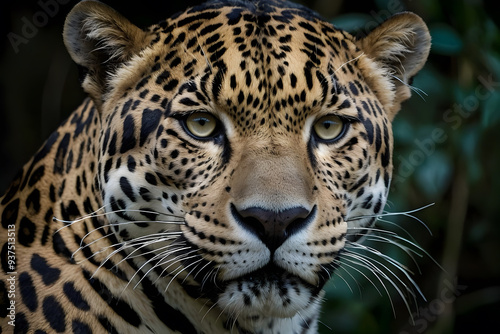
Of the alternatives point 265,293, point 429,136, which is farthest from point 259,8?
point 429,136

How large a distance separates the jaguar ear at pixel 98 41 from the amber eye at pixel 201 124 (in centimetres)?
44

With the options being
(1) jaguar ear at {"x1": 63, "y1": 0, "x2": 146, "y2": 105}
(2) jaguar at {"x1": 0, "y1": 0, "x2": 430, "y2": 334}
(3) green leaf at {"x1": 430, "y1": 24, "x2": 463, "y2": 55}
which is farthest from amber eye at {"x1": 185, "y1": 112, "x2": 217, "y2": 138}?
(3) green leaf at {"x1": 430, "y1": 24, "x2": 463, "y2": 55}

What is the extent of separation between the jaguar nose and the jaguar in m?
0.01

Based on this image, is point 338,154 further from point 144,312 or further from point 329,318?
point 329,318

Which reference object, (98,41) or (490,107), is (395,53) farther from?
(490,107)

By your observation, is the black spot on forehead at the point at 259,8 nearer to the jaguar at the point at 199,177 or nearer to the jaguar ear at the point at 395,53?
the jaguar at the point at 199,177

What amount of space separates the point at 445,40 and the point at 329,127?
2.53 m

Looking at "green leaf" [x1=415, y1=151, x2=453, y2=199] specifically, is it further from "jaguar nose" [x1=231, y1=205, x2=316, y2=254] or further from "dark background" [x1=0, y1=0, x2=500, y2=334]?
"jaguar nose" [x1=231, y1=205, x2=316, y2=254]

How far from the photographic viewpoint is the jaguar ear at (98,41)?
10.1ft

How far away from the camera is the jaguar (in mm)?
2742

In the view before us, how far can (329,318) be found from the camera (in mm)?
5801

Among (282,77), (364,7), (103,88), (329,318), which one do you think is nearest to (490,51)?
(364,7)

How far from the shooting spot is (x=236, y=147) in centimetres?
290

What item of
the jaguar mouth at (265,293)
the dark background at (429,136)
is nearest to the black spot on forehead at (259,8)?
the jaguar mouth at (265,293)
